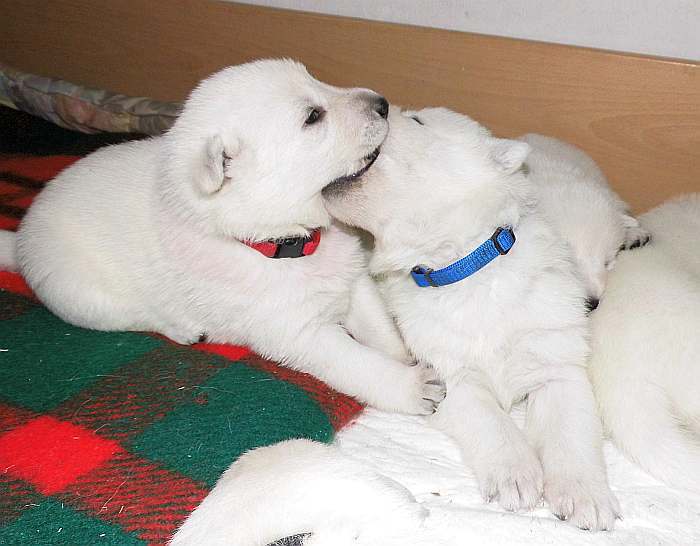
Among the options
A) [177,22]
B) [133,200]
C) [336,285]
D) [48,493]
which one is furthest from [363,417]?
[177,22]

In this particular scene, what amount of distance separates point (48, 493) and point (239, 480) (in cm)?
55

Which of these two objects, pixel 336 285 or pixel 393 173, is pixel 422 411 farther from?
pixel 393 173

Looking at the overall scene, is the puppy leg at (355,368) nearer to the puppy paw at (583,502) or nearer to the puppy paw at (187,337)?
the puppy paw at (187,337)

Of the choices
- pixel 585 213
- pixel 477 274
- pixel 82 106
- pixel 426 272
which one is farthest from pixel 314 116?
pixel 82 106

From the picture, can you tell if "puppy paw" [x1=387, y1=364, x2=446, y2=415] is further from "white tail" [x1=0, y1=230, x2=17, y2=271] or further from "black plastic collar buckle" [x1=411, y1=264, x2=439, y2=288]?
"white tail" [x1=0, y1=230, x2=17, y2=271]

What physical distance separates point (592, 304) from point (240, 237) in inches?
44.7

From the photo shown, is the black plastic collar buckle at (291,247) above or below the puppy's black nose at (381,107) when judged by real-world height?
below

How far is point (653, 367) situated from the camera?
2.04 metres

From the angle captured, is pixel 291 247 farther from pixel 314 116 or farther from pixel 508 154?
pixel 508 154

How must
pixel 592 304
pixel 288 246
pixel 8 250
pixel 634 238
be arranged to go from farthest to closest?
pixel 8 250
pixel 634 238
pixel 288 246
pixel 592 304

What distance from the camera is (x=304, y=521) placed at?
1782mm

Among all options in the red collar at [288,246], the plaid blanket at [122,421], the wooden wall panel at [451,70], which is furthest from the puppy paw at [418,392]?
the wooden wall panel at [451,70]

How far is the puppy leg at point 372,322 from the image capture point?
2.55 m

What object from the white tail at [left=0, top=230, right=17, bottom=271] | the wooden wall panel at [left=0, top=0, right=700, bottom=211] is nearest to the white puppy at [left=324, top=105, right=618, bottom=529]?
the wooden wall panel at [left=0, top=0, right=700, bottom=211]
